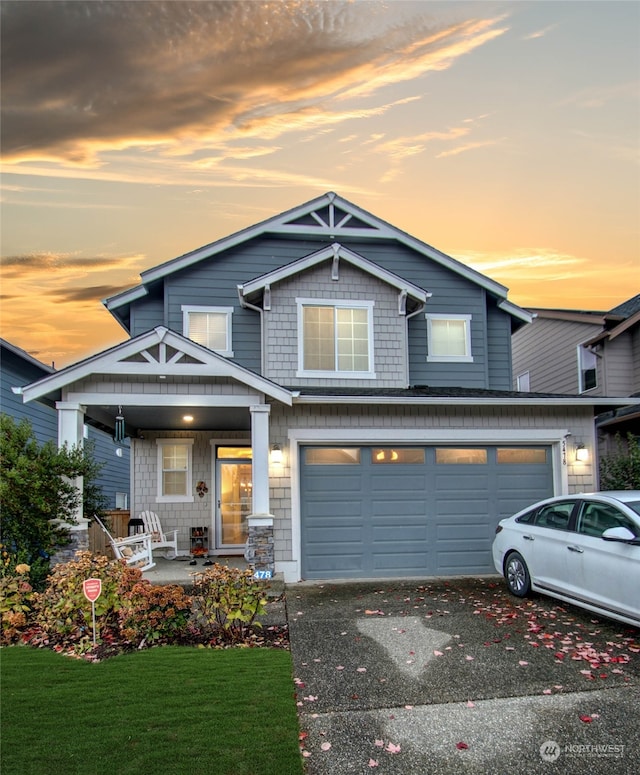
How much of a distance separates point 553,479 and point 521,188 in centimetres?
609

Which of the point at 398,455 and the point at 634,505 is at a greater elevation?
the point at 398,455

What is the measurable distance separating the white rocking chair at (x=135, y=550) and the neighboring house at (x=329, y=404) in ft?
6.01

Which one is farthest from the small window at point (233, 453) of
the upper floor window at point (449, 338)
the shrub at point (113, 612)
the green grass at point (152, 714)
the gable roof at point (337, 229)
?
the green grass at point (152, 714)

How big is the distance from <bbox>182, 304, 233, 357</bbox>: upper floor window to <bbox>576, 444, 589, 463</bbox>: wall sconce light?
24.6ft

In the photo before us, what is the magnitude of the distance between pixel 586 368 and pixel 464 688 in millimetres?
15946

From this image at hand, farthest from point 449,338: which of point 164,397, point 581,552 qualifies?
point 581,552

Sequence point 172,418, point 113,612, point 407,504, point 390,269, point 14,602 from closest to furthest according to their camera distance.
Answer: point 113,612
point 14,602
point 407,504
point 172,418
point 390,269

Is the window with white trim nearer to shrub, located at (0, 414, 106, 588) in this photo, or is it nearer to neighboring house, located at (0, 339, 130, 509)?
neighboring house, located at (0, 339, 130, 509)

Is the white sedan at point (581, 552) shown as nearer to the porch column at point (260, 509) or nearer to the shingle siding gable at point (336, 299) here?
the porch column at point (260, 509)

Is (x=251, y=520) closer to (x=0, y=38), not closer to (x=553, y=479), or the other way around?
(x=553, y=479)

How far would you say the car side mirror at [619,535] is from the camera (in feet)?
22.3

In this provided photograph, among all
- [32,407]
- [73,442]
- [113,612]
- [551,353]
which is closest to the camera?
[113,612]

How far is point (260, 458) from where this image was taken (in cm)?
1068

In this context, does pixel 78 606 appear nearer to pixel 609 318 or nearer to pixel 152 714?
pixel 152 714
